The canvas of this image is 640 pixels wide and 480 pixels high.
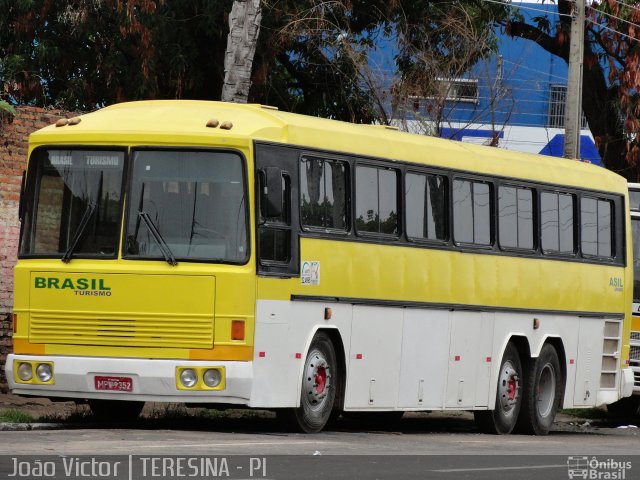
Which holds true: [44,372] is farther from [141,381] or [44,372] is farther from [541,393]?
[541,393]

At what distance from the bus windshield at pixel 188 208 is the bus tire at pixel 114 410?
2.42 m

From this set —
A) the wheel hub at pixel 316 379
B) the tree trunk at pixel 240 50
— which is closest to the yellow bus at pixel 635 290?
Result: the tree trunk at pixel 240 50

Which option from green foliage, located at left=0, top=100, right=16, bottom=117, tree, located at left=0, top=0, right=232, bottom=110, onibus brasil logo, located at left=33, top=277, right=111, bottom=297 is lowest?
onibus brasil logo, located at left=33, top=277, right=111, bottom=297

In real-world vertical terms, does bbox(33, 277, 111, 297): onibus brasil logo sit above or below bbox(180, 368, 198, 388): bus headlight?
above

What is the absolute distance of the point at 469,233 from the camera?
64.5 feet

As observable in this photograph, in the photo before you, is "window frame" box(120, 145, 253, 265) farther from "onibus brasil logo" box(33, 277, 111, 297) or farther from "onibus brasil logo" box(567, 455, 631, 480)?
"onibus brasil logo" box(567, 455, 631, 480)

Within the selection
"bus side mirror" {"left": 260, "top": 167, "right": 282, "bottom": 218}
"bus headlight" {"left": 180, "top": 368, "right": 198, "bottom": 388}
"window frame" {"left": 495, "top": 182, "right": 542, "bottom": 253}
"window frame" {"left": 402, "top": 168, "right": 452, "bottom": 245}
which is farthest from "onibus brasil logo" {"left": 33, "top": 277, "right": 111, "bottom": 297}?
"window frame" {"left": 495, "top": 182, "right": 542, "bottom": 253}

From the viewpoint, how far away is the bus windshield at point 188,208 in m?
15.7

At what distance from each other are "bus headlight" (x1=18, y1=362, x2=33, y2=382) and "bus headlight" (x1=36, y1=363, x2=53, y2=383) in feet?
0.26

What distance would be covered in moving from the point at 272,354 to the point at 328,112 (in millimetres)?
16004

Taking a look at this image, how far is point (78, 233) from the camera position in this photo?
1598cm

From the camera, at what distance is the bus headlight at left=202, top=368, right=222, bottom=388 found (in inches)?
608

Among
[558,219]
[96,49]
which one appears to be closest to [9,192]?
[558,219]

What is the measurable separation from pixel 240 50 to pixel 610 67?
38.7 feet
